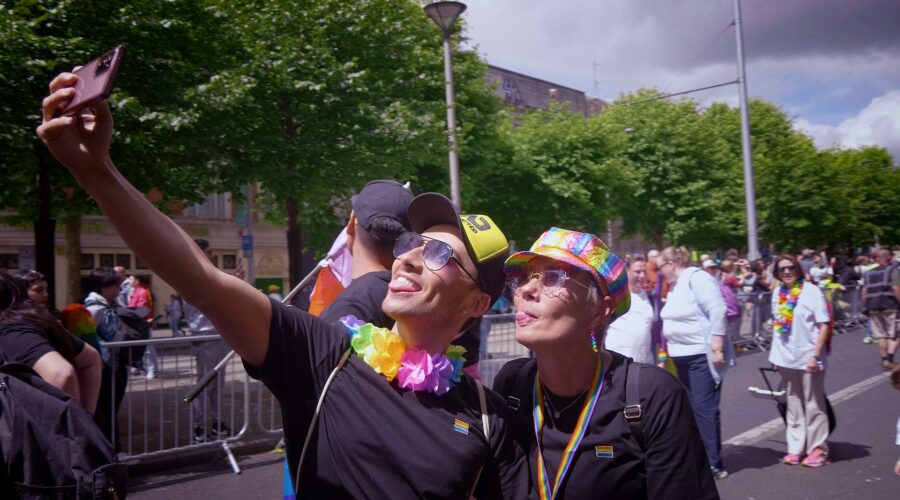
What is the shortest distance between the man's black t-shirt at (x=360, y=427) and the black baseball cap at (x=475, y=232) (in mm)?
432

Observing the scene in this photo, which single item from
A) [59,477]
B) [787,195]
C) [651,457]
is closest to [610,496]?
[651,457]

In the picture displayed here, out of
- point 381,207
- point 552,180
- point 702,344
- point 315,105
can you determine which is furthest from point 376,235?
point 552,180

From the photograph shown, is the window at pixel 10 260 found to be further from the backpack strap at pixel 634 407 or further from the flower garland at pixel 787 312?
the backpack strap at pixel 634 407

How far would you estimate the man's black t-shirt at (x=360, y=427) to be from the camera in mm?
1862

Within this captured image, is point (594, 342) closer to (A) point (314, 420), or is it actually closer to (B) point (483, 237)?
(B) point (483, 237)

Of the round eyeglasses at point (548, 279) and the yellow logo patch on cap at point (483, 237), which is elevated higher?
the yellow logo patch on cap at point (483, 237)

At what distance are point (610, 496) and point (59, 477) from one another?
66.5 inches

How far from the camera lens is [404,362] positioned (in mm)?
2004

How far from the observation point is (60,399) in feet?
8.17

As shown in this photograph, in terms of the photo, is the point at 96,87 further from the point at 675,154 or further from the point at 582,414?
the point at 675,154

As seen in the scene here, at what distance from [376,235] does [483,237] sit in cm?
84

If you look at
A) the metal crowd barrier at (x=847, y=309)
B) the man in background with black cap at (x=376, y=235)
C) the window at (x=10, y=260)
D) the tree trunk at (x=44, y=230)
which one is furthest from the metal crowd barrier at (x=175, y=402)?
the window at (x=10, y=260)

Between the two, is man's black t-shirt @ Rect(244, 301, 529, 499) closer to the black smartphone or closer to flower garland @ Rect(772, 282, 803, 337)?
the black smartphone

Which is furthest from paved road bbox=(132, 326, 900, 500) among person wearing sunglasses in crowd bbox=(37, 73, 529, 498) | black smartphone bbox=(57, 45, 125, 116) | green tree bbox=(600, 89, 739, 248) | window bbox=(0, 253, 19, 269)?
green tree bbox=(600, 89, 739, 248)
